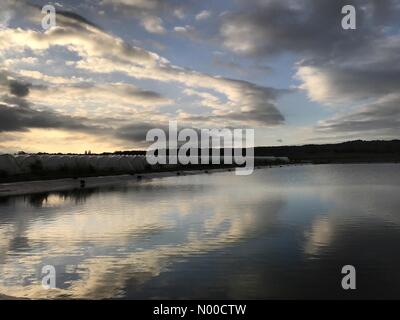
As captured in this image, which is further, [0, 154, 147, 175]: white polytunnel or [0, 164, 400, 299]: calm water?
[0, 154, 147, 175]: white polytunnel

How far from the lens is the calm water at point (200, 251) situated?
34.4 feet

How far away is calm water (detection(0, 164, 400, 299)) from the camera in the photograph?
10484 mm

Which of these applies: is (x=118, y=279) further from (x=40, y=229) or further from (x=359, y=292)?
(x=40, y=229)

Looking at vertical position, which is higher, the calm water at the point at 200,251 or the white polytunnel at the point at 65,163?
Answer: the white polytunnel at the point at 65,163

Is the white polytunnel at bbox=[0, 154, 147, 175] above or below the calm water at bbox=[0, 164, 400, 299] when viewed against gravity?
above

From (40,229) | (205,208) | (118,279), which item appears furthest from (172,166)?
(118,279)

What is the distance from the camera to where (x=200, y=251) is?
14578 mm

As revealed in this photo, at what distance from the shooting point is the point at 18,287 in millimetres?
10711

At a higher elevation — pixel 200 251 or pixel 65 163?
pixel 65 163

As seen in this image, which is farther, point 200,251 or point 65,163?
point 65,163

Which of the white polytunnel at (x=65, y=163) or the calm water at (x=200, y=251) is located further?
the white polytunnel at (x=65, y=163)
